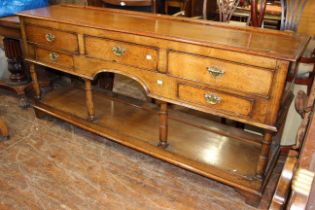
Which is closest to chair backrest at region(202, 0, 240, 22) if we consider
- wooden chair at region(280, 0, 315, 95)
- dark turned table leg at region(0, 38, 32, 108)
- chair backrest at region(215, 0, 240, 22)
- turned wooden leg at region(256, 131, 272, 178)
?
chair backrest at region(215, 0, 240, 22)

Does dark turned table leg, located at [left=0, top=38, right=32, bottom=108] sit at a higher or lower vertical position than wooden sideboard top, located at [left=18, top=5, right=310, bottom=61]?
lower

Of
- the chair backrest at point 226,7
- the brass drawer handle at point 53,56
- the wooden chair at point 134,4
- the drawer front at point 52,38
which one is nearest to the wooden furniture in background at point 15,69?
the drawer front at point 52,38

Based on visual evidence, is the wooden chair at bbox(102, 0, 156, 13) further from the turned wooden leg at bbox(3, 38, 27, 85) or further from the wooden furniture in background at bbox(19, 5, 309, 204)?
the turned wooden leg at bbox(3, 38, 27, 85)

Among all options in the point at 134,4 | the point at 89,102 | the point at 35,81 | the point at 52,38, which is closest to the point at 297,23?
the point at 134,4

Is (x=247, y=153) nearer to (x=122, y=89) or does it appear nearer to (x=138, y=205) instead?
(x=138, y=205)

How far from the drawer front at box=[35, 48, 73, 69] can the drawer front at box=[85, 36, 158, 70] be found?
19 cm

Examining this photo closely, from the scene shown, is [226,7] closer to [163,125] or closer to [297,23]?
[297,23]

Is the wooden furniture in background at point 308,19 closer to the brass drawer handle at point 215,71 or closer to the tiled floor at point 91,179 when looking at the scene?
the tiled floor at point 91,179

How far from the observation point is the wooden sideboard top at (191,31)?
4.24 ft

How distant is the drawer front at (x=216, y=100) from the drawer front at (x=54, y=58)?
0.79 m

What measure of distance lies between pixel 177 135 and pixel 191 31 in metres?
0.68

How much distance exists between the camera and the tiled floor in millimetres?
1628

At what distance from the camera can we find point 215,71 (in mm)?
1363

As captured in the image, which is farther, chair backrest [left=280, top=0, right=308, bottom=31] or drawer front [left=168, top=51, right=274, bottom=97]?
chair backrest [left=280, top=0, right=308, bottom=31]
